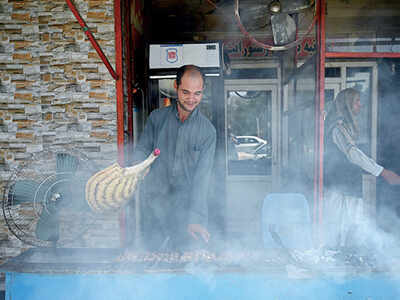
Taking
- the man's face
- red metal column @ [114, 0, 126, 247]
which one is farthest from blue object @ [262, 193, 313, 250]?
red metal column @ [114, 0, 126, 247]

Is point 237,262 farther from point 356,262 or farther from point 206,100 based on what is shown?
point 206,100

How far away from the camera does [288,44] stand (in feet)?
9.78

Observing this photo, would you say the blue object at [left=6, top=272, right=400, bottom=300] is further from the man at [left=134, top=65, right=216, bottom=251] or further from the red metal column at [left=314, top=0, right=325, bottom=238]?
the red metal column at [left=314, top=0, right=325, bottom=238]

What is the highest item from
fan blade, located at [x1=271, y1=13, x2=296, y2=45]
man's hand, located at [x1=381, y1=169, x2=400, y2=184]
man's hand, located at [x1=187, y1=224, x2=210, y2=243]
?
fan blade, located at [x1=271, y1=13, x2=296, y2=45]

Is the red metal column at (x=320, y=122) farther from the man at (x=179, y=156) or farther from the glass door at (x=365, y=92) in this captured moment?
the glass door at (x=365, y=92)

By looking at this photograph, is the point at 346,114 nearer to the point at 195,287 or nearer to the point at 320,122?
the point at 320,122

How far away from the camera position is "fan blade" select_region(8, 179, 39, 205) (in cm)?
216

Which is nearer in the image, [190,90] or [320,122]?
[190,90]

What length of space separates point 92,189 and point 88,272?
0.53 m

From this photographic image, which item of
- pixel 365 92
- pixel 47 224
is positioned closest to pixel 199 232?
pixel 47 224

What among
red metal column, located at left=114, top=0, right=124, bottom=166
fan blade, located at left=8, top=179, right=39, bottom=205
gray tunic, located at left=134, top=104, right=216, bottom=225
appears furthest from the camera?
red metal column, located at left=114, top=0, right=124, bottom=166

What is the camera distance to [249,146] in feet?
19.2

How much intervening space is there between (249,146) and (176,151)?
130 inches

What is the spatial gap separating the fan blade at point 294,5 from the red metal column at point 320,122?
16 centimetres
